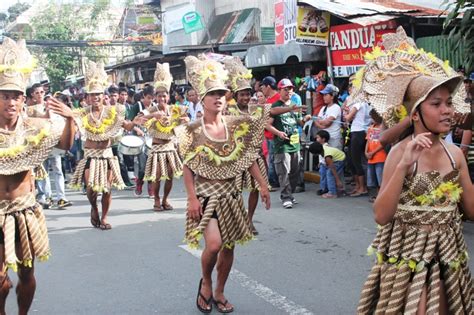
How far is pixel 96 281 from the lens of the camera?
6.61 metres

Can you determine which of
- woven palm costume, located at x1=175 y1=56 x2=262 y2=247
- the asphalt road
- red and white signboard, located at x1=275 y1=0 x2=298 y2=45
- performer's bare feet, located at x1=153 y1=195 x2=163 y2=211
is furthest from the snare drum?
woven palm costume, located at x1=175 y1=56 x2=262 y2=247

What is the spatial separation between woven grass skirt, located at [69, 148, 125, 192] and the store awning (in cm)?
648

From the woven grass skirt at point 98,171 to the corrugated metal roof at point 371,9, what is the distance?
521cm

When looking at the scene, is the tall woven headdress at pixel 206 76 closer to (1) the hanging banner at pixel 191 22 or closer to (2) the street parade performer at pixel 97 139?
(2) the street parade performer at pixel 97 139

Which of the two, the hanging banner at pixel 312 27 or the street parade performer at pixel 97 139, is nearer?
the street parade performer at pixel 97 139

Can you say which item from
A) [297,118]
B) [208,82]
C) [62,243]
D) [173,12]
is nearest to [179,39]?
[173,12]

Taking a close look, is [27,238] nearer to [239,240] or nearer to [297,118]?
[239,240]

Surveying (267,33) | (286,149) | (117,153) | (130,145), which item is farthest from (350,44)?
(267,33)

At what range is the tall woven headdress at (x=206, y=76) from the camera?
5.56 meters

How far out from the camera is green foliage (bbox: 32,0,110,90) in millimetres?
44406

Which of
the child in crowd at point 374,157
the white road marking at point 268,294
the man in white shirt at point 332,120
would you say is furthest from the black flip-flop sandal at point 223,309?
the man in white shirt at point 332,120

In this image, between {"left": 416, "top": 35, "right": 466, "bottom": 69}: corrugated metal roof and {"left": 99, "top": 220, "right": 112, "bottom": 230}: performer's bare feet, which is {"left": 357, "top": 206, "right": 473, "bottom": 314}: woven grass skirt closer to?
{"left": 99, "top": 220, "right": 112, "bottom": 230}: performer's bare feet

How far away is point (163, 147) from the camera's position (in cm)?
1059

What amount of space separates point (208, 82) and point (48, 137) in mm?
1411
